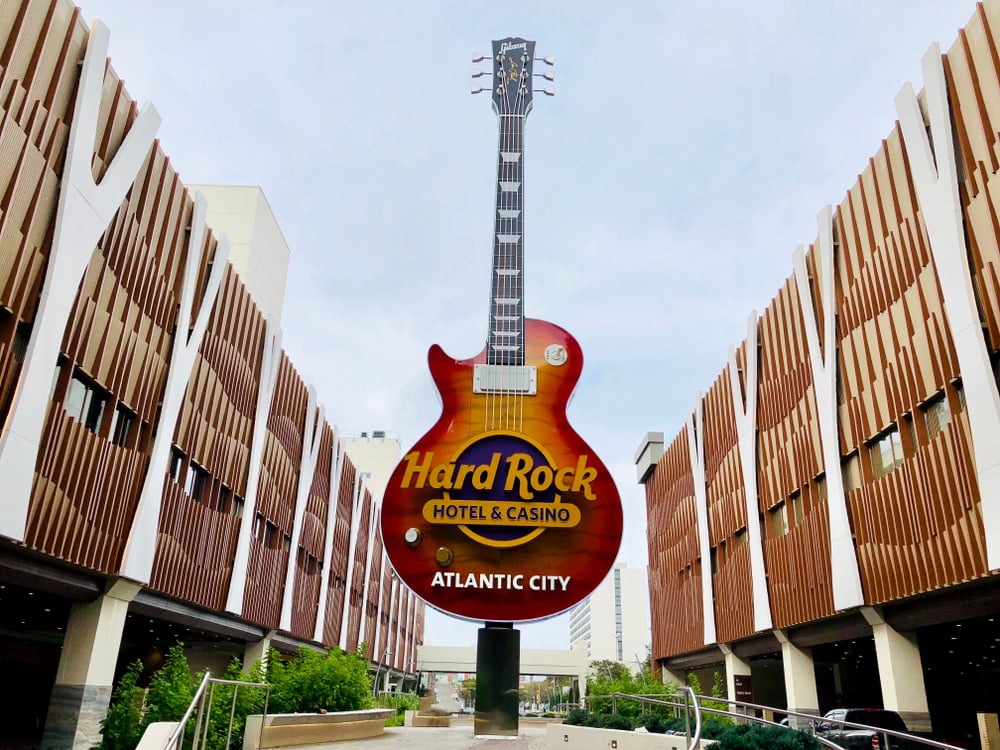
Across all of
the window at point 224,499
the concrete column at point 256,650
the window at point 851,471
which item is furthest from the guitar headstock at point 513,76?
the concrete column at point 256,650

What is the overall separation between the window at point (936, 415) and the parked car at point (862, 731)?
273 inches

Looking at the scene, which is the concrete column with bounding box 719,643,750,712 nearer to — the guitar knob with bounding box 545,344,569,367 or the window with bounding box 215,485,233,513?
the guitar knob with bounding box 545,344,569,367

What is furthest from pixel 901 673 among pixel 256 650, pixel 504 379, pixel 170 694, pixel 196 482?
pixel 256 650

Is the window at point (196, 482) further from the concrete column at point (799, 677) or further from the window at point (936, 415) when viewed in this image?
the concrete column at point (799, 677)

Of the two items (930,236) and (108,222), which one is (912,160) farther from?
(108,222)

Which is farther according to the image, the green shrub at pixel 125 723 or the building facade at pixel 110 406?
the building facade at pixel 110 406

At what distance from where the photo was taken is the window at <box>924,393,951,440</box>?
61.5 feet

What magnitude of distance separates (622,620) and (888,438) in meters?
140

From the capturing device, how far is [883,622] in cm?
2234

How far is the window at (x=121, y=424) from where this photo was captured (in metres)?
19.9

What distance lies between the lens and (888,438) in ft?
70.8

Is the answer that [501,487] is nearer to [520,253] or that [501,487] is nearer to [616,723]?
[616,723]

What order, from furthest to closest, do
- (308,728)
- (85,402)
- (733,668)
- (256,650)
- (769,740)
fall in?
(733,668) < (256,650) < (308,728) < (85,402) < (769,740)

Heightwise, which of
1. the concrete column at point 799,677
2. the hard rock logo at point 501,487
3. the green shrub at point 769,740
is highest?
the hard rock logo at point 501,487
